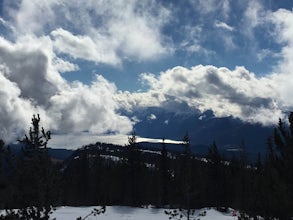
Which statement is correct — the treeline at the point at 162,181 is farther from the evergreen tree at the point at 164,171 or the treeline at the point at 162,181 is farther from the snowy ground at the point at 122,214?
the snowy ground at the point at 122,214

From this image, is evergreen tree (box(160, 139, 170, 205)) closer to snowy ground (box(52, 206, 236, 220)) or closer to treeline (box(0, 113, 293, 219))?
treeline (box(0, 113, 293, 219))

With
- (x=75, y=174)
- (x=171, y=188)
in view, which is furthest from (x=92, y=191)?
(x=171, y=188)

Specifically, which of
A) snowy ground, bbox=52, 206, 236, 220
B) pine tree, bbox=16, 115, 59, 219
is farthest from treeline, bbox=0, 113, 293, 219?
snowy ground, bbox=52, 206, 236, 220

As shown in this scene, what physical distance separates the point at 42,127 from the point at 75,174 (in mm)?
69345

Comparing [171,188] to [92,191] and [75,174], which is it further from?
[75,174]

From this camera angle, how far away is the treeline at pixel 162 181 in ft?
68.2

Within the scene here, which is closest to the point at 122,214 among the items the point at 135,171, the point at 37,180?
the point at 135,171

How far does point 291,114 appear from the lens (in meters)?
20.9

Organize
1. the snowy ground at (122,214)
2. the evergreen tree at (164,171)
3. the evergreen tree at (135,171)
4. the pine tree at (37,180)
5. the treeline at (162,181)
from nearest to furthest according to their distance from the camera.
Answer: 1. the treeline at (162,181)
2. the pine tree at (37,180)
3. the snowy ground at (122,214)
4. the evergreen tree at (135,171)
5. the evergreen tree at (164,171)

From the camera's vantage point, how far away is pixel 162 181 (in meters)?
72.4

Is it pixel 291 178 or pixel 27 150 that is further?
pixel 27 150

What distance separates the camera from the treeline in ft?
68.2

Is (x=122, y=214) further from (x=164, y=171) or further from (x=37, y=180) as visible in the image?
(x=37, y=180)

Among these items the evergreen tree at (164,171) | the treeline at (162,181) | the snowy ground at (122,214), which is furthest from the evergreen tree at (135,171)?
the snowy ground at (122,214)
